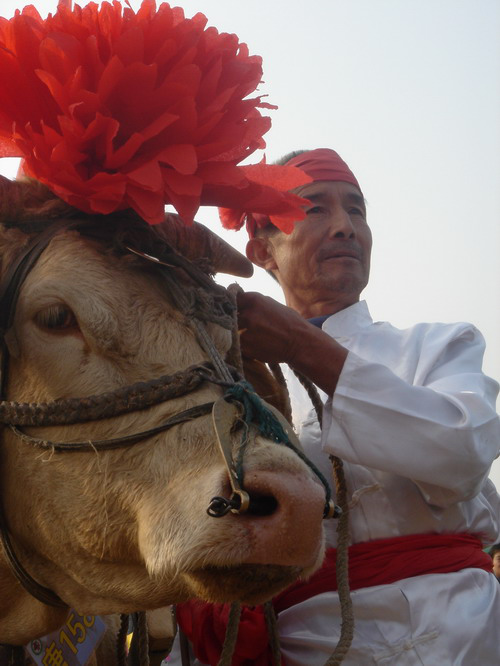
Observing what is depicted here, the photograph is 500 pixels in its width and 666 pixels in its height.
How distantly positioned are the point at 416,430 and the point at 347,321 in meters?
1.05

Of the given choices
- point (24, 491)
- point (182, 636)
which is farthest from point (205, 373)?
point (182, 636)

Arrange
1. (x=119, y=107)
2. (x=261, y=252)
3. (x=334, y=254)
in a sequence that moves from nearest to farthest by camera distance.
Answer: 1. (x=119, y=107)
2. (x=334, y=254)
3. (x=261, y=252)

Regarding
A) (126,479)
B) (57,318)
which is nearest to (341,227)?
(57,318)

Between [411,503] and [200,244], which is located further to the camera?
[411,503]

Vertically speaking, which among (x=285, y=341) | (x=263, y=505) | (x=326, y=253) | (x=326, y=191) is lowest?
(x=263, y=505)

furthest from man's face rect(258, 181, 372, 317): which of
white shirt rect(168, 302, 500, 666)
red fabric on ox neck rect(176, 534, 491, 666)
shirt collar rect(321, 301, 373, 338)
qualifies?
red fabric on ox neck rect(176, 534, 491, 666)

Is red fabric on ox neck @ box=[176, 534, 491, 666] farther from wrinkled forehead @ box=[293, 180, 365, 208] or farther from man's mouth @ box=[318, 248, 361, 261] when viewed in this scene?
wrinkled forehead @ box=[293, 180, 365, 208]

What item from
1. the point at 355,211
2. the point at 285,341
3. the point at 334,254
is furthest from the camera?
the point at 355,211

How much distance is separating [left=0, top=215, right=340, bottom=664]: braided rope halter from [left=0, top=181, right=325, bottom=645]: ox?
0.02m

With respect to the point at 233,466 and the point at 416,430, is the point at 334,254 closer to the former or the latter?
the point at 416,430

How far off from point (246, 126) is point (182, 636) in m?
1.97

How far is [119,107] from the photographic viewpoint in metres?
2.02

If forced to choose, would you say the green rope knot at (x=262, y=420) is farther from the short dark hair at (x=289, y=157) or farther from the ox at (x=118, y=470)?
the short dark hair at (x=289, y=157)

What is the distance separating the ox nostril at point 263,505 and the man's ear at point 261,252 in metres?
2.62
